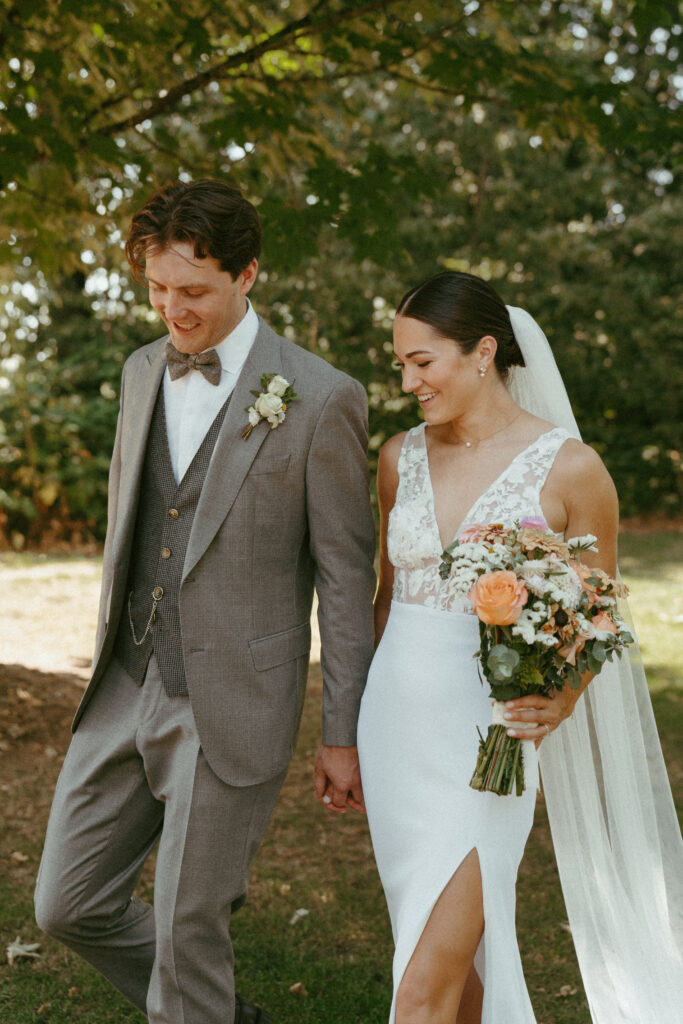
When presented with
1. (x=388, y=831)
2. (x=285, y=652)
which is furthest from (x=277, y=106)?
(x=388, y=831)

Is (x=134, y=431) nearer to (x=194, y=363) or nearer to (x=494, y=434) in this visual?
(x=194, y=363)

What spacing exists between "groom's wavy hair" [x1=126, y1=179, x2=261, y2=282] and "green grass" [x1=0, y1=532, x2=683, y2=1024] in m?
2.42

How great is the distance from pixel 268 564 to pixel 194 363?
0.58 meters

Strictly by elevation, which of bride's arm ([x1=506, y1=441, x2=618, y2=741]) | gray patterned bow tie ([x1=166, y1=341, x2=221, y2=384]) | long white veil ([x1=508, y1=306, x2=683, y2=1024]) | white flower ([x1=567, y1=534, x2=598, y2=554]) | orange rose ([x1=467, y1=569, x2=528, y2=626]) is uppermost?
gray patterned bow tie ([x1=166, y1=341, x2=221, y2=384])

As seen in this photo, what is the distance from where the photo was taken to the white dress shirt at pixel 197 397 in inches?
106

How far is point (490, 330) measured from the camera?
2838 millimetres

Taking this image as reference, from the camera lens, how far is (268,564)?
2.65 m

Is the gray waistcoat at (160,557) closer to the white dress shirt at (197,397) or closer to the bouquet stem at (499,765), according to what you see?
the white dress shirt at (197,397)

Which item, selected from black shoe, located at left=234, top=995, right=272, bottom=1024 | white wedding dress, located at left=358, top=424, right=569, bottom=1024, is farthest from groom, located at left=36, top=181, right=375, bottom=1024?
black shoe, located at left=234, top=995, right=272, bottom=1024

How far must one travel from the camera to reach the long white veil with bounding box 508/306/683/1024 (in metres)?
2.99

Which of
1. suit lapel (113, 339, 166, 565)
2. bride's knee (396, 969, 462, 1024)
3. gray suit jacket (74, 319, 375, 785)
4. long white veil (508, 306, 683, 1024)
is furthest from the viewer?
long white veil (508, 306, 683, 1024)

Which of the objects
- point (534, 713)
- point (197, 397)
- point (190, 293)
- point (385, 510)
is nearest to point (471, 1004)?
point (534, 713)

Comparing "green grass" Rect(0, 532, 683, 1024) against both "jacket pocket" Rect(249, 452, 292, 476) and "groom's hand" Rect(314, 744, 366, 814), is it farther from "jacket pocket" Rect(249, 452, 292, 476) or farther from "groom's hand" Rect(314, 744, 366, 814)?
"jacket pocket" Rect(249, 452, 292, 476)

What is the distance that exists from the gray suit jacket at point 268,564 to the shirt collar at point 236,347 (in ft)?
0.09
